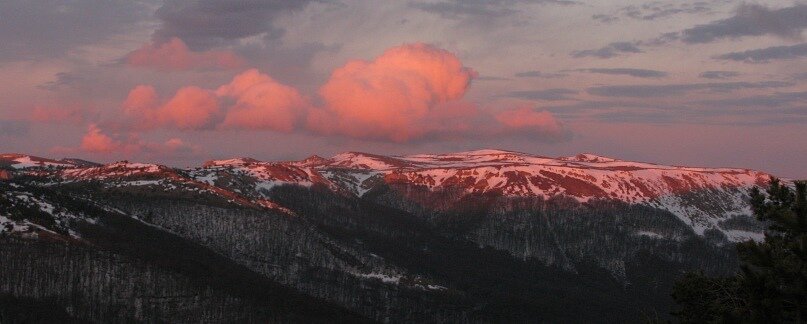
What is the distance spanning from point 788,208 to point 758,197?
774cm

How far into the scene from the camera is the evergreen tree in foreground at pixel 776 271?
62.0 m

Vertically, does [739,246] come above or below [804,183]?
below

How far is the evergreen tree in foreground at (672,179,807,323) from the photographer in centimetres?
6200

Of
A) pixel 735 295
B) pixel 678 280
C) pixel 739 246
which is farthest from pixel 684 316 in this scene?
pixel 739 246

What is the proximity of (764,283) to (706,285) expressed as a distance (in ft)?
66.9

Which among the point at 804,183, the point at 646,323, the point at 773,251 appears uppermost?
the point at 804,183

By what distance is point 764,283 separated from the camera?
2530 inches

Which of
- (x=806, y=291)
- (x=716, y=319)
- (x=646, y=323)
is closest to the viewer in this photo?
(x=806, y=291)

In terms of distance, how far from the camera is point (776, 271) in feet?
205

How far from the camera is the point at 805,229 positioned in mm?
62219

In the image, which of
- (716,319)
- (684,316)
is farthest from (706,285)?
(716,319)

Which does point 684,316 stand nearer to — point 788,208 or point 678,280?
point 678,280

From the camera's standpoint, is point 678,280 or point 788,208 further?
point 678,280

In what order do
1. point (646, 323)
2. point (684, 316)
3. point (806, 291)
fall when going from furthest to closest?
point (684, 316), point (646, 323), point (806, 291)
